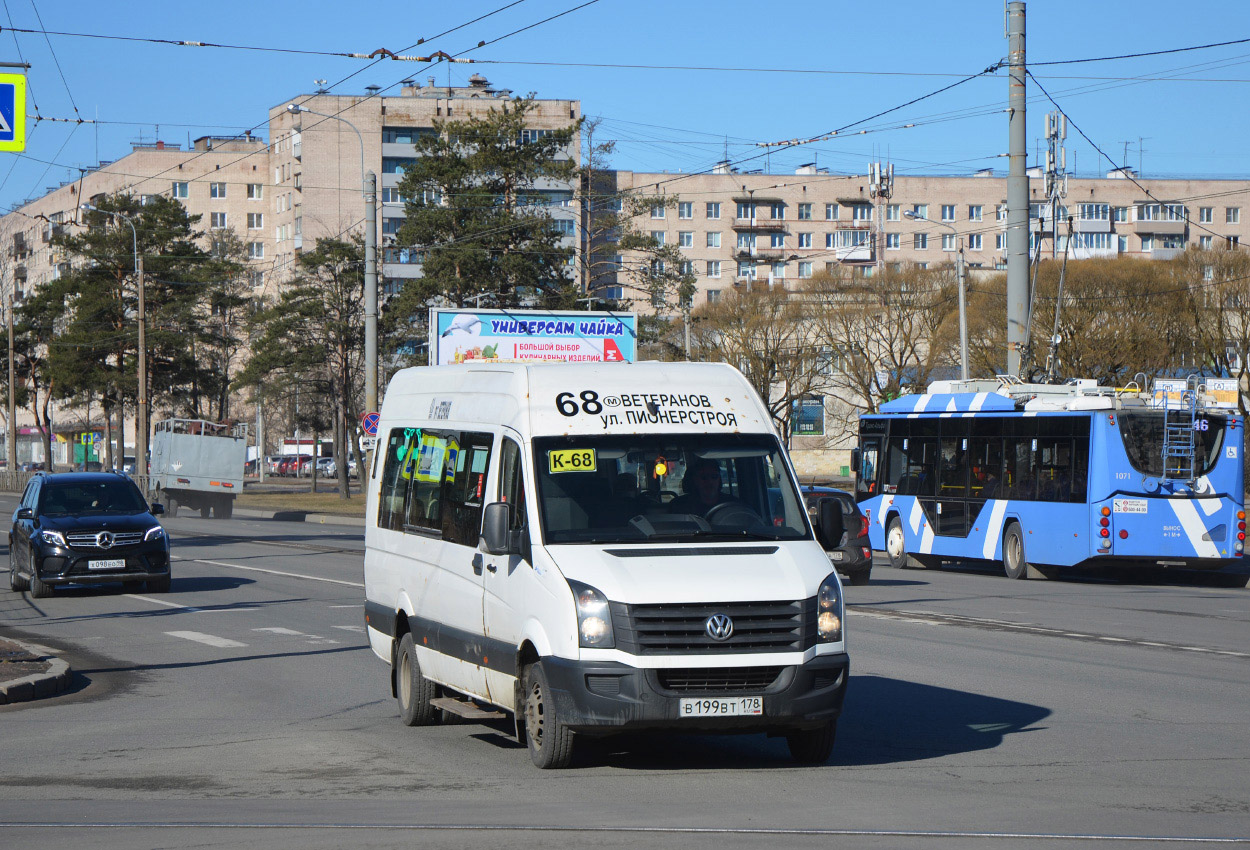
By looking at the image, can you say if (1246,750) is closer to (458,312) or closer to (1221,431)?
(1221,431)

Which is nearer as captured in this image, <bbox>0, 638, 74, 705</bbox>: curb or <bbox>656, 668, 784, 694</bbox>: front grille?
<bbox>656, 668, 784, 694</bbox>: front grille

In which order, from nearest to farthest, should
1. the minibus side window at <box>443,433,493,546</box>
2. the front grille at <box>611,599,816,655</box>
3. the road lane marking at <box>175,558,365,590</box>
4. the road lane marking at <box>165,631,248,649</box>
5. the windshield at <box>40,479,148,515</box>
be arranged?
the front grille at <box>611,599,816,655</box> → the minibus side window at <box>443,433,493,546</box> → the road lane marking at <box>165,631,248,649</box> → the windshield at <box>40,479,148,515</box> → the road lane marking at <box>175,558,365,590</box>

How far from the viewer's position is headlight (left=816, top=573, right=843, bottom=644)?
825 centimetres

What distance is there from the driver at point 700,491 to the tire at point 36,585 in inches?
594

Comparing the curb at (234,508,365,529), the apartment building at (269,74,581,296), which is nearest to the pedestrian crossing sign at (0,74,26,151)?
the curb at (234,508,365,529)

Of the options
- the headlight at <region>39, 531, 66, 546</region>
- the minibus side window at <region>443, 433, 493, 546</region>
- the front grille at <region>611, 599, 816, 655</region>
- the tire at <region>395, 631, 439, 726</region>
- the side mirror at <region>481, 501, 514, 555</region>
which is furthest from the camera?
the headlight at <region>39, 531, 66, 546</region>

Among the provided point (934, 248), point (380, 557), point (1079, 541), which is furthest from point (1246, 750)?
point (934, 248)

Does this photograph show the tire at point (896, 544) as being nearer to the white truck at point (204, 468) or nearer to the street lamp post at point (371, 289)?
the street lamp post at point (371, 289)

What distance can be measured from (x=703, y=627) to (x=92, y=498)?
53.8 ft

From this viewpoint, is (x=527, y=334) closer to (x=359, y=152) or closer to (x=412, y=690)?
(x=412, y=690)

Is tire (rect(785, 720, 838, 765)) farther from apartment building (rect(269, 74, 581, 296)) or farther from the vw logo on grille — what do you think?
apartment building (rect(269, 74, 581, 296))

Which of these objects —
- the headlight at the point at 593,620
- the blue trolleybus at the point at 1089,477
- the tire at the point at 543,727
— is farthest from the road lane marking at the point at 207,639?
the blue trolleybus at the point at 1089,477

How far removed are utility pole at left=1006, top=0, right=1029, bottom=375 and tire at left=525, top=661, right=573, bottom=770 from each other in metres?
23.7

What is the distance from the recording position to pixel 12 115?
16.0 meters
